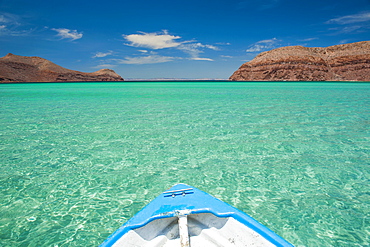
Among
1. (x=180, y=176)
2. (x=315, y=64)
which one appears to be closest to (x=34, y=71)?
(x=315, y=64)

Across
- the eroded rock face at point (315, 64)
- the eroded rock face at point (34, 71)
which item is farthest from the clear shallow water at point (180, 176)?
the eroded rock face at point (34, 71)

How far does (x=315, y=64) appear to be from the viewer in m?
110

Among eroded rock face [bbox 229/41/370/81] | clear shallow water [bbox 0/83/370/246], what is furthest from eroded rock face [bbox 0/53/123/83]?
clear shallow water [bbox 0/83/370/246]

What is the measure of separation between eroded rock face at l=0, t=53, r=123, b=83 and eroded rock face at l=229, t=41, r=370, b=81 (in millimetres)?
138023

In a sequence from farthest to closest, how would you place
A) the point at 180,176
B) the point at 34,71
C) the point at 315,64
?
1. the point at 34,71
2. the point at 315,64
3. the point at 180,176

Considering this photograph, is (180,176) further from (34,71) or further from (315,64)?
(34,71)

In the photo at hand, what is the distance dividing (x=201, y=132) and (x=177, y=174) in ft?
12.4

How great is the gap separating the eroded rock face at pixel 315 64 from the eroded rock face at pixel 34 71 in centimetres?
13802

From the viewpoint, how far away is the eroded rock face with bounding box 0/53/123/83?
12675cm

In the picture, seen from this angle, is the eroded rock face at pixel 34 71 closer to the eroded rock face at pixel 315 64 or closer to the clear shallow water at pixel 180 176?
the eroded rock face at pixel 315 64

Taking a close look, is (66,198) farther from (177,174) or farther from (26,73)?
(26,73)

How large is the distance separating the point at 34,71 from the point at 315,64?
181 meters

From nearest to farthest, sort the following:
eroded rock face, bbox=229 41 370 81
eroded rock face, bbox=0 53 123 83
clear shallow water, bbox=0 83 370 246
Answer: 1. clear shallow water, bbox=0 83 370 246
2. eroded rock face, bbox=229 41 370 81
3. eroded rock face, bbox=0 53 123 83

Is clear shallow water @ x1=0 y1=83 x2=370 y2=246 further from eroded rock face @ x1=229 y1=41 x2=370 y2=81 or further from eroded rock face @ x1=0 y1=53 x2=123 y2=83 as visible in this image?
eroded rock face @ x1=0 y1=53 x2=123 y2=83
